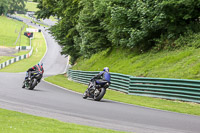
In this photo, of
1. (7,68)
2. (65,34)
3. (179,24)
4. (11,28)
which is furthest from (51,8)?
(11,28)

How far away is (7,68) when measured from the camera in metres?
58.4

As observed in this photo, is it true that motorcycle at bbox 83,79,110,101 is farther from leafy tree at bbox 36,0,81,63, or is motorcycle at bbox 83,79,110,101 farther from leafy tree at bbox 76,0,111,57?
leafy tree at bbox 36,0,81,63

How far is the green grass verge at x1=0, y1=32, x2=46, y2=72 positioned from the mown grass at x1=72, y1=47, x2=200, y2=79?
1144 inches

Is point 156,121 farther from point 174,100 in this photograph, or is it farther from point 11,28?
point 11,28

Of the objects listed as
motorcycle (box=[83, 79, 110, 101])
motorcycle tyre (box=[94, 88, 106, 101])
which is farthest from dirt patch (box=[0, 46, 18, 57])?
motorcycle tyre (box=[94, 88, 106, 101])

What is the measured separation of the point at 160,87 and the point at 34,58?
2393 inches

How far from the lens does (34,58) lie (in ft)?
252

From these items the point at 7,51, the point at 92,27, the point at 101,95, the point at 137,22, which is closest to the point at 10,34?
the point at 7,51

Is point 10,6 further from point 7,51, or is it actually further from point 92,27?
point 92,27

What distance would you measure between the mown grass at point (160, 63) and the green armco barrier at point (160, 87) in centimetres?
143

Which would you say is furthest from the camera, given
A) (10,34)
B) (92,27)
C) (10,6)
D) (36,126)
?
(10,6)

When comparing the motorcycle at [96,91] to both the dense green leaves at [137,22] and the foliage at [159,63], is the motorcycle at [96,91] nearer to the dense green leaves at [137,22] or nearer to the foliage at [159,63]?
the foliage at [159,63]

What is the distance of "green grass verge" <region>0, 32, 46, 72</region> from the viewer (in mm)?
58659

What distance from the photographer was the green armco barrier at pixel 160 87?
16.4 meters
